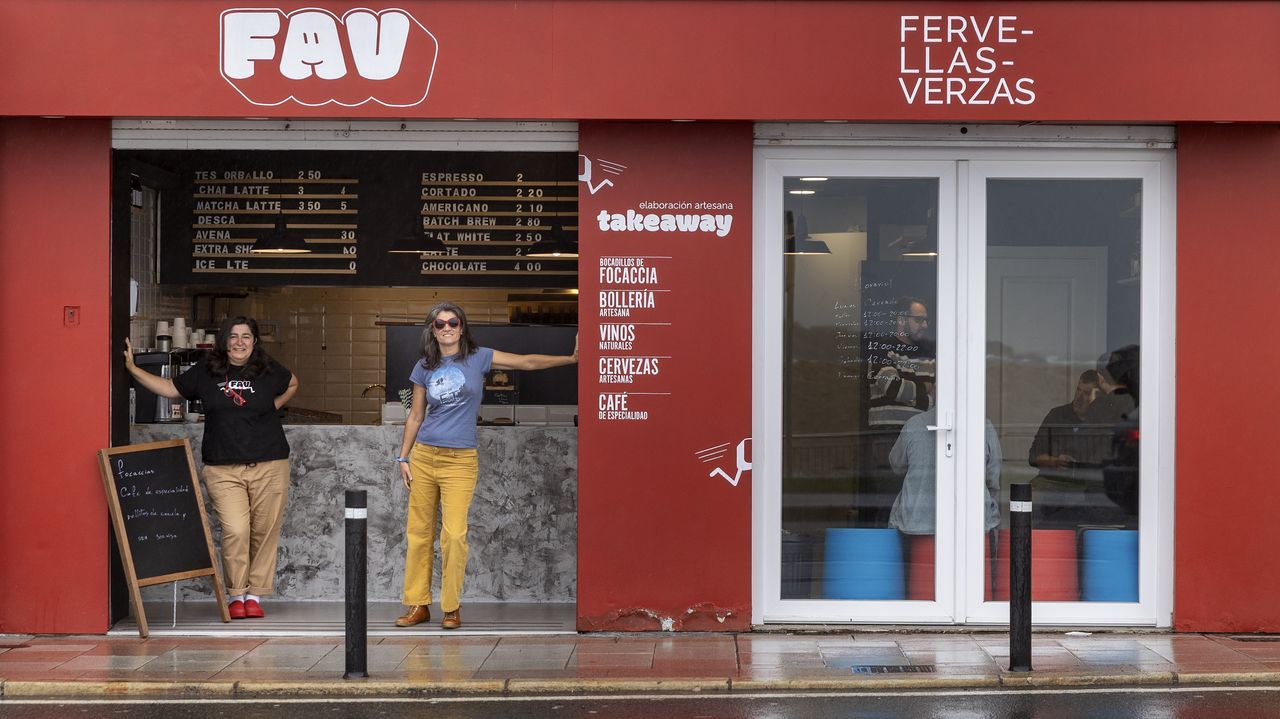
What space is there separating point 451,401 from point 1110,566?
A: 4.20 m

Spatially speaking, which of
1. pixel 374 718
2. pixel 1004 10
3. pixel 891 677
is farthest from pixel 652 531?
pixel 1004 10

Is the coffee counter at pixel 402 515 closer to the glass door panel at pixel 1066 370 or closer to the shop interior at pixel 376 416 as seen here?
the shop interior at pixel 376 416

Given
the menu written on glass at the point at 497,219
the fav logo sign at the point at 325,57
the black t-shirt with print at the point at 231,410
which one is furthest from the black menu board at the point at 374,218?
the fav logo sign at the point at 325,57

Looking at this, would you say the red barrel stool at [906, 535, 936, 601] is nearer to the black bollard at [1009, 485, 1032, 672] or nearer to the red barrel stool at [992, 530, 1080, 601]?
the red barrel stool at [992, 530, 1080, 601]

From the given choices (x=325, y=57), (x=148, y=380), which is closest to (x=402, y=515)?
(x=148, y=380)

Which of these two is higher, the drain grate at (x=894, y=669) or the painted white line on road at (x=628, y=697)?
the drain grate at (x=894, y=669)

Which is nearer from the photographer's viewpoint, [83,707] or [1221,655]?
[83,707]

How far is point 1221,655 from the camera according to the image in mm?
7090

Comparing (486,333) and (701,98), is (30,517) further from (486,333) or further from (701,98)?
(701,98)

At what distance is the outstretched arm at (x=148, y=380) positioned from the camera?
800 centimetres

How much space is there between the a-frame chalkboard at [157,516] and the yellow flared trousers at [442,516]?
1287 mm

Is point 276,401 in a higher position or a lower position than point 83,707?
higher

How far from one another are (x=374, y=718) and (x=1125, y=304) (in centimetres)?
505

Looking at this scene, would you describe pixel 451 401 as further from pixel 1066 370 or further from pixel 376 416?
pixel 1066 370
